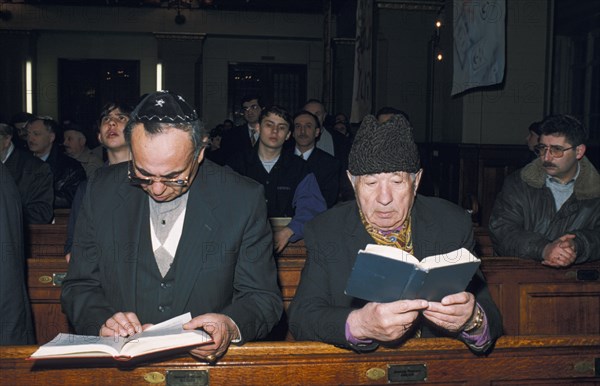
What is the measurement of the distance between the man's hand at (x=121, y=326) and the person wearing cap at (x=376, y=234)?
0.54 metres

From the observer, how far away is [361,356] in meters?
2.03

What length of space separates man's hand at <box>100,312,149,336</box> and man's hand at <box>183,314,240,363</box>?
192 millimetres

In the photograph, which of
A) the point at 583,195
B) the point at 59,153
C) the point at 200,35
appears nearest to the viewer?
the point at 583,195

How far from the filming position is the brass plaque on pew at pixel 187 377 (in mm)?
1963

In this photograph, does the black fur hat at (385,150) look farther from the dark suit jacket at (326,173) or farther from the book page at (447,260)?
the dark suit jacket at (326,173)

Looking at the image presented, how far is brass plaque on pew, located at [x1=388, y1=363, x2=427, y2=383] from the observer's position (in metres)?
2.04

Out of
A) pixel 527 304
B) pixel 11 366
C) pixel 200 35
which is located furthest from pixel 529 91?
pixel 200 35

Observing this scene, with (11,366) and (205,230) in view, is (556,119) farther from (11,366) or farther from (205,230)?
(11,366)

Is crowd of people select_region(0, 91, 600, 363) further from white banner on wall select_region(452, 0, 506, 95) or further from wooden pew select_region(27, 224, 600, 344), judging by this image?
white banner on wall select_region(452, 0, 506, 95)

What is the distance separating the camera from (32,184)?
477 centimetres

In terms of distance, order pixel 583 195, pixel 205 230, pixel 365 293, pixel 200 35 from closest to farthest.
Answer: pixel 365 293 < pixel 205 230 < pixel 583 195 < pixel 200 35

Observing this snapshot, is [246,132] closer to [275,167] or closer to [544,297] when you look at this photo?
[275,167]

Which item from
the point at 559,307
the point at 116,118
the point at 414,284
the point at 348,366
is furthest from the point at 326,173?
the point at 414,284

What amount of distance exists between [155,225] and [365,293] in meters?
0.91
